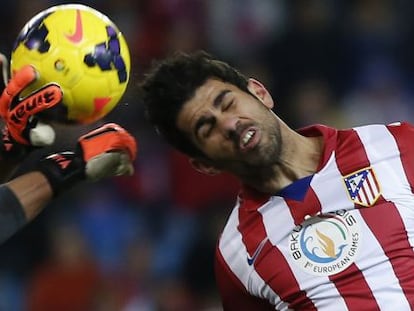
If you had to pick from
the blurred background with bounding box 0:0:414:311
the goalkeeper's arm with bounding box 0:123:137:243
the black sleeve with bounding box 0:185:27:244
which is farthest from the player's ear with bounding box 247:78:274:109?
the blurred background with bounding box 0:0:414:311

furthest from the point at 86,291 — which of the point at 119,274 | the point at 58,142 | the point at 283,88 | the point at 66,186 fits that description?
the point at 66,186

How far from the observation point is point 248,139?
379 cm

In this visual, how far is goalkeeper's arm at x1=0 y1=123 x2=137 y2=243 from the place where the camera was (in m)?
3.54

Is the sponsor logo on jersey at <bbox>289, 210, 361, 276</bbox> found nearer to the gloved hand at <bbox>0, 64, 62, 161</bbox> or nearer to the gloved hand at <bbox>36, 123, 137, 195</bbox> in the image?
the gloved hand at <bbox>36, 123, 137, 195</bbox>

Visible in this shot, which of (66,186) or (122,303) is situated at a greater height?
(66,186)

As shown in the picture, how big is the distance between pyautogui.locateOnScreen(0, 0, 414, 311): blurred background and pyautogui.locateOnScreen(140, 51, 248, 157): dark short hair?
89.4 inches

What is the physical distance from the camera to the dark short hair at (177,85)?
3.98m

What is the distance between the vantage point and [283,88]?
24.4 feet

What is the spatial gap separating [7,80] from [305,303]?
127 centimetres

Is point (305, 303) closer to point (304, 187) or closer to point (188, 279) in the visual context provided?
point (304, 187)

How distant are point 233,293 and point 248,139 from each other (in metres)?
0.54

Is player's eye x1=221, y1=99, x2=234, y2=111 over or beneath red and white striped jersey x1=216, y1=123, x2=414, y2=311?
over

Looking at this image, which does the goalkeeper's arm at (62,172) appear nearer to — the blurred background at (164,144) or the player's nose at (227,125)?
the player's nose at (227,125)

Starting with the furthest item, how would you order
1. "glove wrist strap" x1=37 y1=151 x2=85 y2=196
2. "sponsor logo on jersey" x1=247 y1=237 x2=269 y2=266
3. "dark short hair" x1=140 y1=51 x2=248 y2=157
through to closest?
"dark short hair" x1=140 y1=51 x2=248 y2=157 < "sponsor logo on jersey" x1=247 y1=237 x2=269 y2=266 < "glove wrist strap" x1=37 y1=151 x2=85 y2=196
